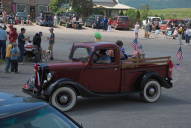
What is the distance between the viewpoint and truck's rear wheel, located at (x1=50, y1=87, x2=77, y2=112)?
10.7 meters

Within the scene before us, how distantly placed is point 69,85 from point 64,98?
0.32m

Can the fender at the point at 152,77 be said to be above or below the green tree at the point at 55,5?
below

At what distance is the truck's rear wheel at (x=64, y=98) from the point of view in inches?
420

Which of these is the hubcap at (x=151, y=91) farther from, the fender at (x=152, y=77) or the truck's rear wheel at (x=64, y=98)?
the truck's rear wheel at (x=64, y=98)

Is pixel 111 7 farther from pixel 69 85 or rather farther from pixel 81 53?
pixel 69 85

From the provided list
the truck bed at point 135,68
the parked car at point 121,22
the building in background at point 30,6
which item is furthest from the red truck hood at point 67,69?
the building in background at point 30,6

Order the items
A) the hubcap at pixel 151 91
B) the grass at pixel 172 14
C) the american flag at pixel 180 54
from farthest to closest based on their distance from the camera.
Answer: the grass at pixel 172 14 → the american flag at pixel 180 54 → the hubcap at pixel 151 91

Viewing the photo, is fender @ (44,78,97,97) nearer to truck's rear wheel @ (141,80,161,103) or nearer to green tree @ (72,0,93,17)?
truck's rear wheel @ (141,80,161,103)

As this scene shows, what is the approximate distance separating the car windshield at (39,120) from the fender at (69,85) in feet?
21.0

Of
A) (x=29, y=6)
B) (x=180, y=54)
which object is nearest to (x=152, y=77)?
(x=180, y=54)

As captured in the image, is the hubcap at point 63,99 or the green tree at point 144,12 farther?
the green tree at point 144,12

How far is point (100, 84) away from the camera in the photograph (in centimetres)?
1138

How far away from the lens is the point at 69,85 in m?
10.8

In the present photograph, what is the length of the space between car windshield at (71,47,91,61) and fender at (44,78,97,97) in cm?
75
